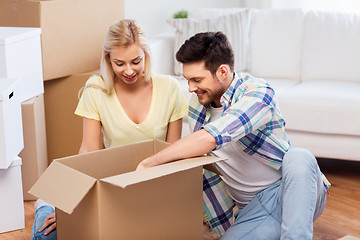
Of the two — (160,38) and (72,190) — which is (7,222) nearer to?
(72,190)

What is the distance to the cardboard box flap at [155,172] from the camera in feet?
4.31

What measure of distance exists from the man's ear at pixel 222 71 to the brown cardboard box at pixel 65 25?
113cm

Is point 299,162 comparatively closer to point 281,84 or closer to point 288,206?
point 288,206

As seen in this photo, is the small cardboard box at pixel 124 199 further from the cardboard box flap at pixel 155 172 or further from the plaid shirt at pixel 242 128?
the plaid shirt at pixel 242 128

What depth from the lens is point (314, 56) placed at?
309cm

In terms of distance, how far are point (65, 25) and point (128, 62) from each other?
0.90m

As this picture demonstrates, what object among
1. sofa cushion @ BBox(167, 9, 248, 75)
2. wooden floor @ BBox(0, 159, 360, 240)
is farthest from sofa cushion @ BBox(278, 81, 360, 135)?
sofa cushion @ BBox(167, 9, 248, 75)

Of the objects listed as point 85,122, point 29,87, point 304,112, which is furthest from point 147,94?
point 304,112

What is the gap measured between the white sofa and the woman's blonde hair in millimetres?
950

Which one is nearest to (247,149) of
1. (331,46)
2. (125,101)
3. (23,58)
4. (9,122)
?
(125,101)

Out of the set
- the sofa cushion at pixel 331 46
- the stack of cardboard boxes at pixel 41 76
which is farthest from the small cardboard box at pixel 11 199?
the sofa cushion at pixel 331 46

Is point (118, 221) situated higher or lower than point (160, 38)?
lower

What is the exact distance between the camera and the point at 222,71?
1.75 m

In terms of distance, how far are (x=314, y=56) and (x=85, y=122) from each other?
158 centimetres
